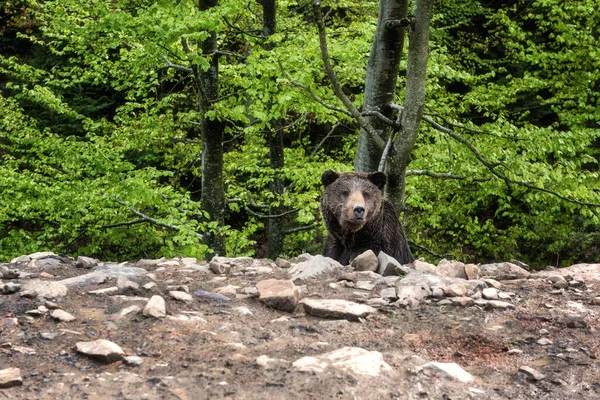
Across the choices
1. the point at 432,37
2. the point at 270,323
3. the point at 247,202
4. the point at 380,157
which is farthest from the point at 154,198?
the point at 432,37

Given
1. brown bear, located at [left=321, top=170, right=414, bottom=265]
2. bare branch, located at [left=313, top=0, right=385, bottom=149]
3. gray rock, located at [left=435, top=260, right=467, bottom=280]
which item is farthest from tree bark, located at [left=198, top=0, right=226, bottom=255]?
gray rock, located at [left=435, top=260, right=467, bottom=280]

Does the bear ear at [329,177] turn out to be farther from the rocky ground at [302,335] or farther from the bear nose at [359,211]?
the rocky ground at [302,335]

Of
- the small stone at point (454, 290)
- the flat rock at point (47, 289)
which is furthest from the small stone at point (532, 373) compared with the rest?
the flat rock at point (47, 289)

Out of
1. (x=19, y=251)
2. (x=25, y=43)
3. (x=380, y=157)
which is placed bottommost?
(x=19, y=251)

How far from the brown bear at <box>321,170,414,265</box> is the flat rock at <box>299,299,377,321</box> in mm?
2533

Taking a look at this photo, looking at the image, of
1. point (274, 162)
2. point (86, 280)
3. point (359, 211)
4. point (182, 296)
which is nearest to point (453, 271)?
point (359, 211)

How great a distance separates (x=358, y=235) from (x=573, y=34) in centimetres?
1098

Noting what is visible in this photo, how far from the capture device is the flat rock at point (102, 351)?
290 centimetres

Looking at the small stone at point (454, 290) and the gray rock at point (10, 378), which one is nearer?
the gray rock at point (10, 378)

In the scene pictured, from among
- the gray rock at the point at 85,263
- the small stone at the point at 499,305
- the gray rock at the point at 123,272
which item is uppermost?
the small stone at the point at 499,305

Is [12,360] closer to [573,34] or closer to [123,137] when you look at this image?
[123,137]

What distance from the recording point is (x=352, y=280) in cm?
469

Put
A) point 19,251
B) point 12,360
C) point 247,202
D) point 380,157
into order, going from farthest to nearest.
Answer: point 247,202, point 19,251, point 380,157, point 12,360

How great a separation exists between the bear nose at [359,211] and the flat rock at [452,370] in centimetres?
316
